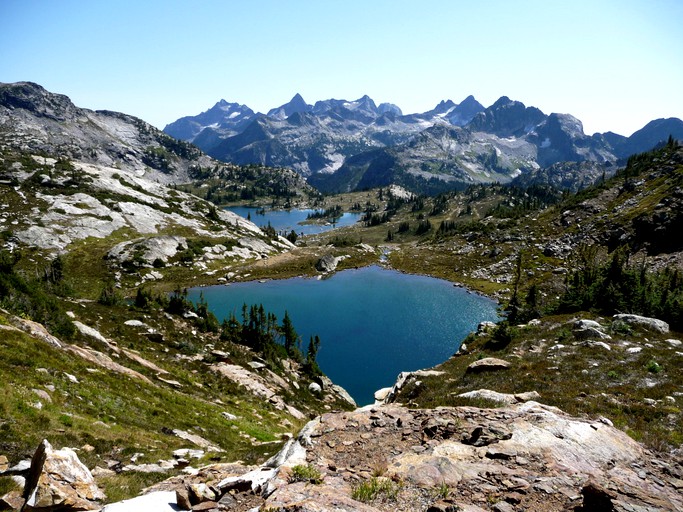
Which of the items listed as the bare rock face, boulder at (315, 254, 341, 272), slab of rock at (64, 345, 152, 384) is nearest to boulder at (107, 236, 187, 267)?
boulder at (315, 254, 341, 272)

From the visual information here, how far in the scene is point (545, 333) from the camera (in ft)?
142

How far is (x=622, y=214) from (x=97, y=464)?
18304 cm

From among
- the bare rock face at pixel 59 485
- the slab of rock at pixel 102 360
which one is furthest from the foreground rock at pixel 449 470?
the slab of rock at pixel 102 360

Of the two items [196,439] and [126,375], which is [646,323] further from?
[126,375]

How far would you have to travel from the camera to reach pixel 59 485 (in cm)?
1098

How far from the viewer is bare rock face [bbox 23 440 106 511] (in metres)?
10.2

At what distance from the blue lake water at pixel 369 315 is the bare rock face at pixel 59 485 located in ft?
188

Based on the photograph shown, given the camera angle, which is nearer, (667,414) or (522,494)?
(522,494)

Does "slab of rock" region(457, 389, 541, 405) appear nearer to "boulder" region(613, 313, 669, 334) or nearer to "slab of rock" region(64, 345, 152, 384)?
"boulder" region(613, 313, 669, 334)

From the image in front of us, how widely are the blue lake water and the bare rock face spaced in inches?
2259

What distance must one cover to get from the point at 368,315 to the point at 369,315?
0.33 meters

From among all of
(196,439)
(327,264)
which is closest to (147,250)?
(327,264)

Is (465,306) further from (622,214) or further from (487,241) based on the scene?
(622,214)

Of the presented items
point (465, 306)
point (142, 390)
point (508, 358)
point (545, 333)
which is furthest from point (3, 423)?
point (465, 306)
